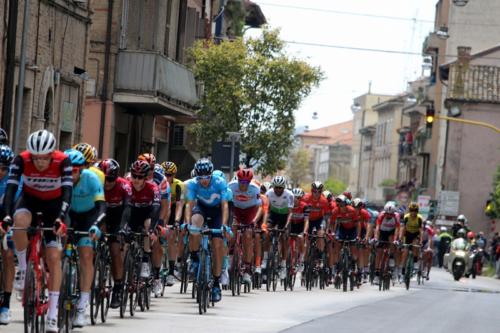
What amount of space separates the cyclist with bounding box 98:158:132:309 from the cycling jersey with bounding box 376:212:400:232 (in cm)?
1588

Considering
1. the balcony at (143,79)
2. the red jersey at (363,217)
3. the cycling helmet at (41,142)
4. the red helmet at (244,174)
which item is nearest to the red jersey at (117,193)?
the cycling helmet at (41,142)

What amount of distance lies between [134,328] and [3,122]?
14.1m

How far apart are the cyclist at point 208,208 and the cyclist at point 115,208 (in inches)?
106

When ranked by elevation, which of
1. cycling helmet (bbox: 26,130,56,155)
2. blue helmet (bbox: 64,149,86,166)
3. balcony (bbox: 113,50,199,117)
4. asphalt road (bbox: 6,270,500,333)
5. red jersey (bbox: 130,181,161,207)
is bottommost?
asphalt road (bbox: 6,270,500,333)

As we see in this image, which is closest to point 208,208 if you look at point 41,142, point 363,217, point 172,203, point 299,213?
point 172,203

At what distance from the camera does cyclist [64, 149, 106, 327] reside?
13.9m

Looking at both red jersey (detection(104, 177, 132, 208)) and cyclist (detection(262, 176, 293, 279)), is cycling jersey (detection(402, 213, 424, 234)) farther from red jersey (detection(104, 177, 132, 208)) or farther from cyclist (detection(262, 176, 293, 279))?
red jersey (detection(104, 177, 132, 208))

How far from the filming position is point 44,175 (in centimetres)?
1283

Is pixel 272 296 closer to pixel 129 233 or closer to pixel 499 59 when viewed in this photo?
pixel 129 233

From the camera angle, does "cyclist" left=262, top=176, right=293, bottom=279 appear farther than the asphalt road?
Yes

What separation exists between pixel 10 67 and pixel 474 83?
6523 cm

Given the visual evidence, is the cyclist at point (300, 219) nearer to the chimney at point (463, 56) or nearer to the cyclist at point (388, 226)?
the cyclist at point (388, 226)

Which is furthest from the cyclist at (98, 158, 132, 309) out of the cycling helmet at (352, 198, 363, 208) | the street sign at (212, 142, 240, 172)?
the street sign at (212, 142, 240, 172)

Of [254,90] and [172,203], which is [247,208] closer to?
[172,203]
